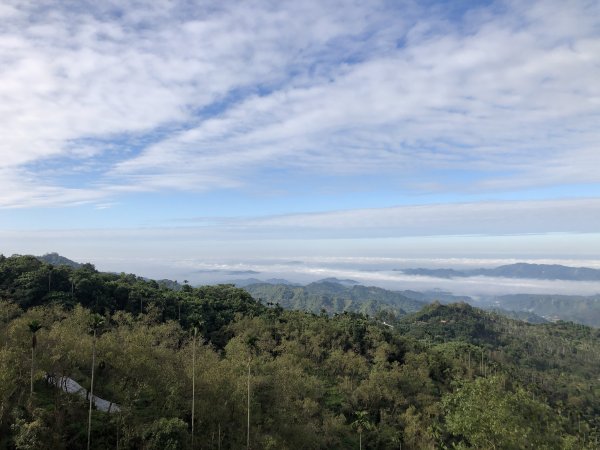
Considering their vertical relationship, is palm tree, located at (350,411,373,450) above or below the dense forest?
below

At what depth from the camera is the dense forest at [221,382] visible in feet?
79.3

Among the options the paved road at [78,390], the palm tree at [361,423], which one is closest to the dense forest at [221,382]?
the palm tree at [361,423]

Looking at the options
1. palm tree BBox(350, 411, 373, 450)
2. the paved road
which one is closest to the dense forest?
palm tree BBox(350, 411, 373, 450)

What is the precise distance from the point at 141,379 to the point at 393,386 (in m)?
33.6

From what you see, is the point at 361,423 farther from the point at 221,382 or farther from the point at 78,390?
the point at 78,390

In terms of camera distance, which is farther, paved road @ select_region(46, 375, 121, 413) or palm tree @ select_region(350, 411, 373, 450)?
palm tree @ select_region(350, 411, 373, 450)

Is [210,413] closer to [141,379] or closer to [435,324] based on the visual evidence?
[141,379]

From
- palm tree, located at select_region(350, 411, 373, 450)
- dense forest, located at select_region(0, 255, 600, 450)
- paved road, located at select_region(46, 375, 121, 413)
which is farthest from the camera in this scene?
palm tree, located at select_region(350, 411, 373, 450)

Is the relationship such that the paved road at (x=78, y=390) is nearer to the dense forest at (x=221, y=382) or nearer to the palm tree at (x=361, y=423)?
the dense forest at (x=221, y=382)

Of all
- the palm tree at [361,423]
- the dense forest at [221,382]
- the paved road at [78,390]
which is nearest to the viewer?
the dense forest at [221,382]

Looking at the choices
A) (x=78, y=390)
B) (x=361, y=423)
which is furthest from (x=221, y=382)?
(x=361, y=423)

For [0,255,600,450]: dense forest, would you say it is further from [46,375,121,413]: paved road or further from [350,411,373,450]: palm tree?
[46,375,121,413]: paved road

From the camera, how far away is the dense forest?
2416 cm

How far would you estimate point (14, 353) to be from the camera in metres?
25.6
